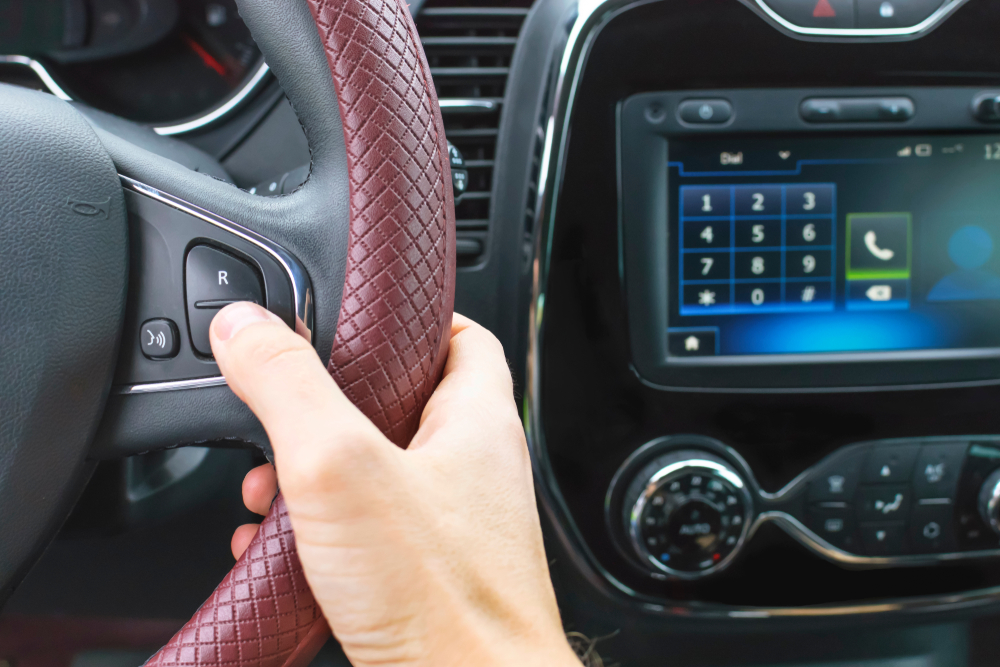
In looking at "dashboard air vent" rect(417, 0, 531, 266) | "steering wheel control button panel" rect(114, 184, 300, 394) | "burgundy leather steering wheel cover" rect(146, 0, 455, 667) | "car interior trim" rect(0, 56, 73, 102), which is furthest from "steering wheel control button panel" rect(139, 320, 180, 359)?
"car interior trim" rect(0, 56, 73, 102)

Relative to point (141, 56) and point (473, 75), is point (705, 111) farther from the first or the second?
point (141, 56)

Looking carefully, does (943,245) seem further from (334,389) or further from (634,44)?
(334,389)

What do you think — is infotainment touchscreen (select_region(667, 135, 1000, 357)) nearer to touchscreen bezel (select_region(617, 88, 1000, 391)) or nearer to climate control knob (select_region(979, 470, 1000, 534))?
touchscreen bezel (select_region(617, 88, 1000, 391))

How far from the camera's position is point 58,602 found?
2.38ft

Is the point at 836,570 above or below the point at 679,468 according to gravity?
below

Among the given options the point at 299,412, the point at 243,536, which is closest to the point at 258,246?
the point at 299,412

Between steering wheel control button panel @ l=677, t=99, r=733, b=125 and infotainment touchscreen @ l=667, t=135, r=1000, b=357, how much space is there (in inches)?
0.8

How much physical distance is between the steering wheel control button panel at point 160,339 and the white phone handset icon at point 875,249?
2.09 ft

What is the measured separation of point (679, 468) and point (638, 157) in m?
0.31

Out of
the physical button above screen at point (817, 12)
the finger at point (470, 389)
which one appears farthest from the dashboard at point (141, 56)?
the physical button above screen at point (817, 12)

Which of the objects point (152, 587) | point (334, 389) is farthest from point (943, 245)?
point (152, 587)

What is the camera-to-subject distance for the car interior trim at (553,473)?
60 cm

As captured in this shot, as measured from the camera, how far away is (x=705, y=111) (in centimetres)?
64

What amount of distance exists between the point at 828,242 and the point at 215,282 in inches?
22.5
